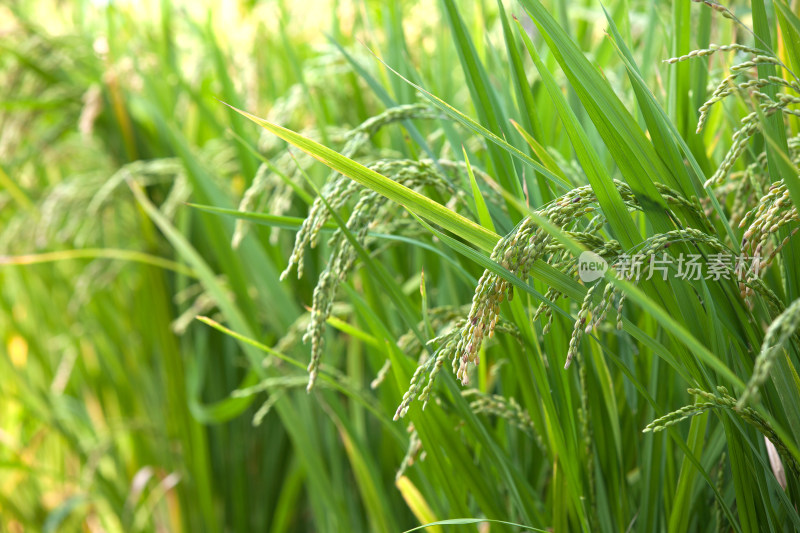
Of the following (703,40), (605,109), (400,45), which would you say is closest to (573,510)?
(605,109)

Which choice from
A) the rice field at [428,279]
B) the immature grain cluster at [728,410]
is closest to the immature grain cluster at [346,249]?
the rice field at [428,279]

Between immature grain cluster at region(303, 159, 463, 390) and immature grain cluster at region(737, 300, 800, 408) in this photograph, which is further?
immature grain cluster at region(303, 159, 463, 390)

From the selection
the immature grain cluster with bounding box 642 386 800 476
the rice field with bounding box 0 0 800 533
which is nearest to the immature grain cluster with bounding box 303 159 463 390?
the rice field with bounding box 0 0 800 533

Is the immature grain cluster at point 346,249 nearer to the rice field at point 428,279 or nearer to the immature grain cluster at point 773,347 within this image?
the rice field at point 428,279

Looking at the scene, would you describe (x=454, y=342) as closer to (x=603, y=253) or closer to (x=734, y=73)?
(x=603, y=253)

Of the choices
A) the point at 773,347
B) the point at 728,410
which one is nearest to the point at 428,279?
the point at 728,410

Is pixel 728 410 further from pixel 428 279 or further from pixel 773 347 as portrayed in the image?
pixel 428 279

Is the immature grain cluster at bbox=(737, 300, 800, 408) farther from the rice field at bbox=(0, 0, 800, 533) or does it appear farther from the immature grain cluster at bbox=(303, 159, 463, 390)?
the immature grain cluster at bbox=(303, 159, 463, 390)

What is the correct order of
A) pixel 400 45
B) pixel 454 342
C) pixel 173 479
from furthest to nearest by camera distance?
1. pixel 173 479
2. pixel 400 45
3. pixel 454 342
